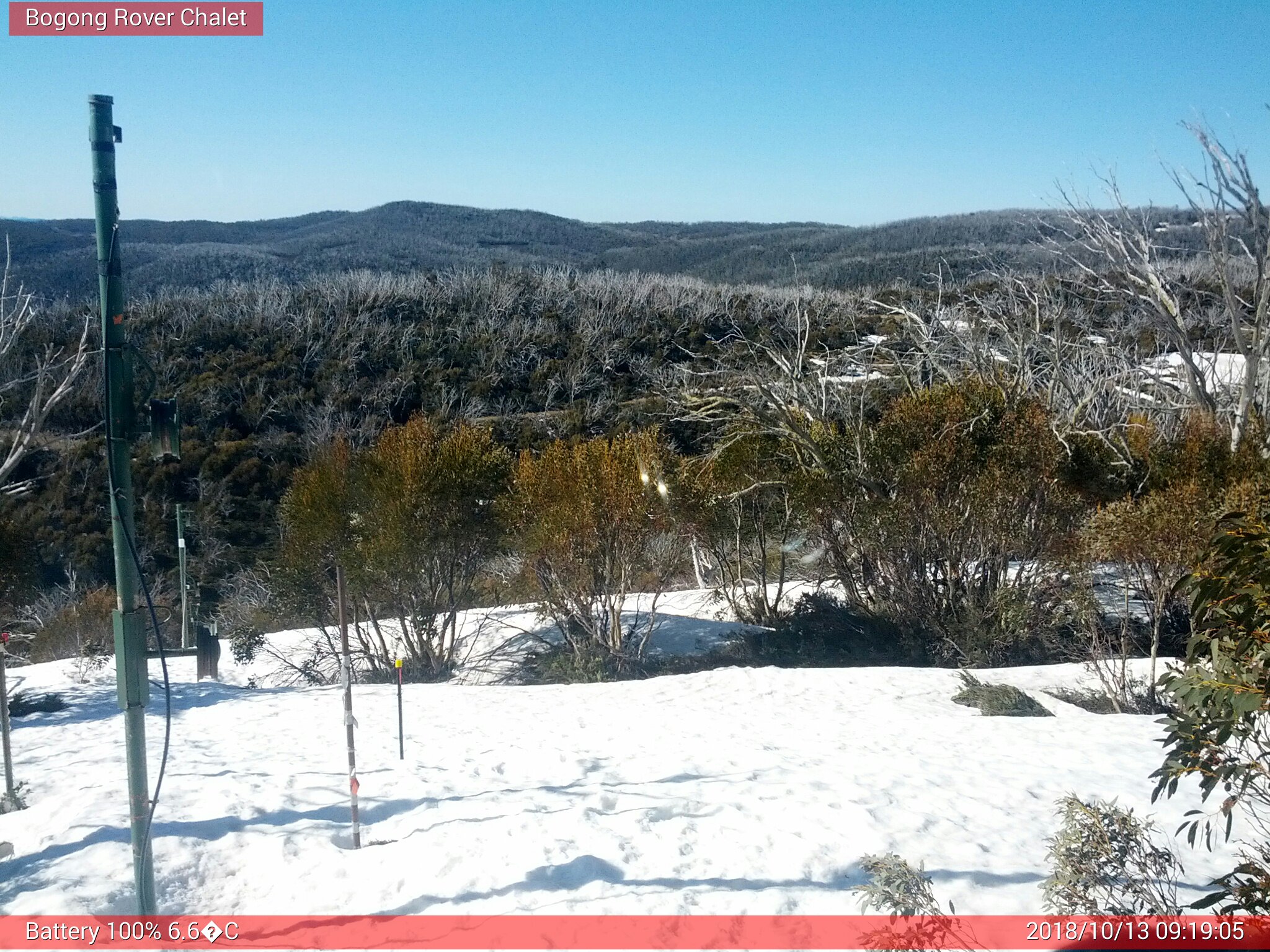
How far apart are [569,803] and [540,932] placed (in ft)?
5.41

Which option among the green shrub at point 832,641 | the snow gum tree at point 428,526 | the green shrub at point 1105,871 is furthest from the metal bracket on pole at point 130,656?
the green shrub at point 832,641

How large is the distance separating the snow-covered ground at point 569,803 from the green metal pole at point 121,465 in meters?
0.91

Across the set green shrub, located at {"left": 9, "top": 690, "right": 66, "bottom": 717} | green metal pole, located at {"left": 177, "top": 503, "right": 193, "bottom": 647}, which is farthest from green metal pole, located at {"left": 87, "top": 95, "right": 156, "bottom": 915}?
green metal pole, located at {"left": 177, "top": 503, "right": 193, "bottom": 647}

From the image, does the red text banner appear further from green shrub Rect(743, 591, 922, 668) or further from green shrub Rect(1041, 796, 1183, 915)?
green shrub Rect(743, 591, 922, 668)

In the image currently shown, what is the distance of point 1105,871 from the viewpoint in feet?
12.9

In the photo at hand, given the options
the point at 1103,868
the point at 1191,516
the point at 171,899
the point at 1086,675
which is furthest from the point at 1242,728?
the point at 1086,675

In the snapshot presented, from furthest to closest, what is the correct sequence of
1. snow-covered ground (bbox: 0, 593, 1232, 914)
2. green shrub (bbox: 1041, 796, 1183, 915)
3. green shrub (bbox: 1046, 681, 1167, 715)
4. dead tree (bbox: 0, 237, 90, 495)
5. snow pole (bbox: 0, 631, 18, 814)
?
dead tree (bbox: 0, 237, 90, 495)
green shrub (bbox: 1046, 681, 1167, 715)
snow pole (bbox: 0, 631, 18, 814)
snow-covered ground (bbox: 0, 593, 1232, 914)
green shrub (bbox: 1041, 796, 1183, 915)

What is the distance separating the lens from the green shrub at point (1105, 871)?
3.78 metres

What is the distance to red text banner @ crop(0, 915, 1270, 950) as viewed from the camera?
150 inches

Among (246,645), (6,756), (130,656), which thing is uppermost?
(130,656)

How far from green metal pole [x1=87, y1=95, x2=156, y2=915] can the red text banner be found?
42 centimetres

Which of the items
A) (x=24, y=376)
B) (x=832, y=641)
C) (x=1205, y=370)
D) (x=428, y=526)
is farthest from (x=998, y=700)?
(x=24, y=376)

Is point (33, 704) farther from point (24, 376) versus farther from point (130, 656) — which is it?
→ point (130, 656)

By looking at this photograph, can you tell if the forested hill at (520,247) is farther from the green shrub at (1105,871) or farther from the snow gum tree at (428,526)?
the green shrub at (1105,871)
